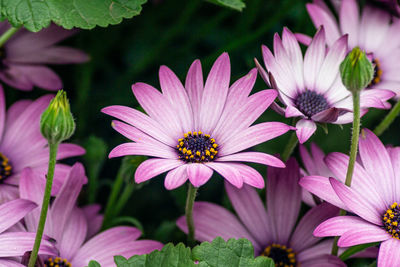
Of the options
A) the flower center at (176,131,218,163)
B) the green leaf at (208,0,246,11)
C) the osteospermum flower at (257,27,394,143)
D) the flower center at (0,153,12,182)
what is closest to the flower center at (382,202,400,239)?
the osteospermum flower at (257,27,394,143)

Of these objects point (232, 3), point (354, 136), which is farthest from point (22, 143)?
point (354, 136)

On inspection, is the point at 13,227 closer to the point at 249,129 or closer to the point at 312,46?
the point at 249,129

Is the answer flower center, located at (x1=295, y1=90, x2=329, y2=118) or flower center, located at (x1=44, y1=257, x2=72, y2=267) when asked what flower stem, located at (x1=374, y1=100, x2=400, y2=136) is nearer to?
flower center, located at (x1=295, y1=90, x2=329, y2=118)

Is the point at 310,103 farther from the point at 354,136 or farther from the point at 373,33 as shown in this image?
the point at 373,33

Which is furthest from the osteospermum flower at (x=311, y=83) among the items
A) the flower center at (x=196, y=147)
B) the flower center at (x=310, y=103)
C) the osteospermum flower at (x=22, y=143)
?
the osteospermum flower at (x=22, y=143)

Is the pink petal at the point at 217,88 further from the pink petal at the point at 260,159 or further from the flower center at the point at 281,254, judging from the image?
the flower center at the point at 281,254

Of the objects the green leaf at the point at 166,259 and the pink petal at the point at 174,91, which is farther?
the pink petal at the point at 174,91
